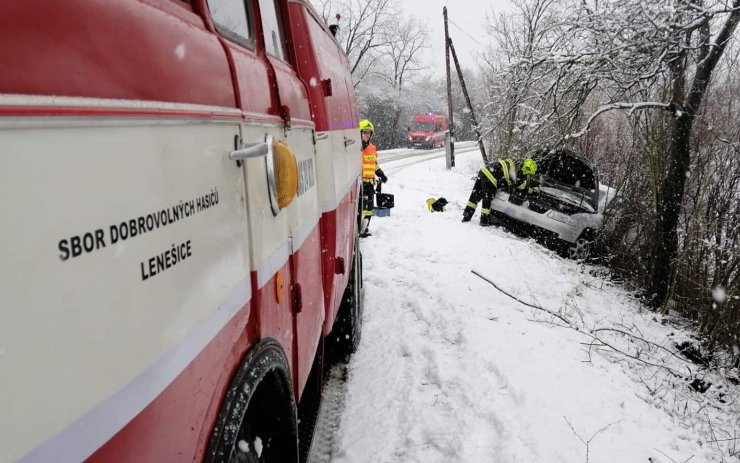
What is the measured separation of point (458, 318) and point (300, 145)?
11.5 ft

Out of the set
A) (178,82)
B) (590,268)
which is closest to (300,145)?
(178,82)

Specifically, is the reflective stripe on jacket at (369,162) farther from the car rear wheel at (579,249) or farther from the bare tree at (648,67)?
the car rear wheel at (579,249)

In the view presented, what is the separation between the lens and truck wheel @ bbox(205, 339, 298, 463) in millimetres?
1348

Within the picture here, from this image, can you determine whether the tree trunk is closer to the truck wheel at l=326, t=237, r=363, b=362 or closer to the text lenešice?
the truck wheel at l=326, t=237, r=363, b=362

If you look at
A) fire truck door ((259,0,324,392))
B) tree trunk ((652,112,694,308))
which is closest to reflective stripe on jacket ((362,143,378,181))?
tree trunk ((652,112,694,308))

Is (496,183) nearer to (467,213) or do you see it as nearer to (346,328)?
(467,213)

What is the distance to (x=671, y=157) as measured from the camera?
6.87 m

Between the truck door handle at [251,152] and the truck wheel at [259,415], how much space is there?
601 millimetres

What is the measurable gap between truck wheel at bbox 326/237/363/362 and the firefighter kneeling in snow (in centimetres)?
593

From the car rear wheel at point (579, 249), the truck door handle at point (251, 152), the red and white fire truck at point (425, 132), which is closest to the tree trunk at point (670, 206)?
the car rear wheel at point (579, 249)

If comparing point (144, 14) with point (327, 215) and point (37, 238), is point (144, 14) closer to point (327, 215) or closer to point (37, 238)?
point (37, 238)

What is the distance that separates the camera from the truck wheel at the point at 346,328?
4.27 meters

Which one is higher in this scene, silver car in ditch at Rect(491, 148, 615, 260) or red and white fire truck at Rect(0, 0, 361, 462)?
red and white fire truck at Rect(0, 0, 361, 462)

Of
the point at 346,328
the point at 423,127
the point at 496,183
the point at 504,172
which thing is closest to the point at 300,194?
the point at 346,328
